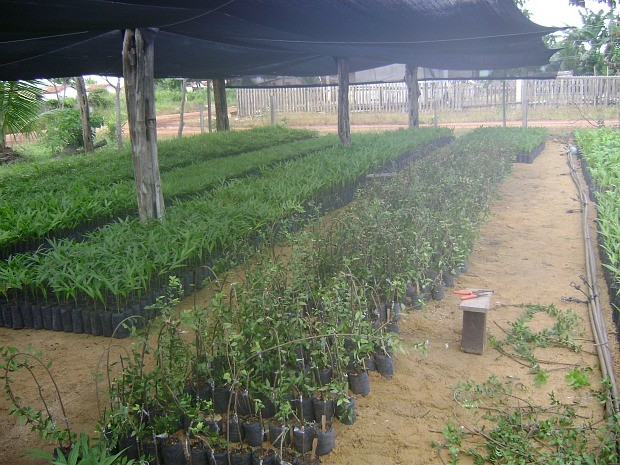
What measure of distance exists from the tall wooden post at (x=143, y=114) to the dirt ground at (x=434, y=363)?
1.91m

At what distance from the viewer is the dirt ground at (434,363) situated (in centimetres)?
326

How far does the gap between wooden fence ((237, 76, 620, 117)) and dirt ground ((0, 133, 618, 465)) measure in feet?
48.4

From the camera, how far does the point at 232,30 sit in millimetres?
6227

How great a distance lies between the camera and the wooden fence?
2075cm

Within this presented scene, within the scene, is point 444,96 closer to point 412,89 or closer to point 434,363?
point 412,89

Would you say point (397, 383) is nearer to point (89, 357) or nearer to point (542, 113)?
point (89, 357)

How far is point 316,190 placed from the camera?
26.1 ft

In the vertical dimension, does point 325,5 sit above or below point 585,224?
above


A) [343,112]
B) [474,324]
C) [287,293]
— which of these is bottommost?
[474,324]

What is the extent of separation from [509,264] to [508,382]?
8.61 ft

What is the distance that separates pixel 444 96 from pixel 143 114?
19979mm

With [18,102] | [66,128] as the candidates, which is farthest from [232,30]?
[66,128]

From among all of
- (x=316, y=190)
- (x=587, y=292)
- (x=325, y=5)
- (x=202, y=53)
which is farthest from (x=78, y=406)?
(x=202, y=53)

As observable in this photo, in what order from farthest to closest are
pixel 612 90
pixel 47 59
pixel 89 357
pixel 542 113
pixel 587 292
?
pixel 542 113
pixel 612 90
pixel 47 59
pixel 587 292
pixel 89 357
